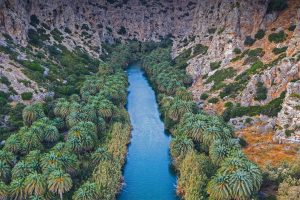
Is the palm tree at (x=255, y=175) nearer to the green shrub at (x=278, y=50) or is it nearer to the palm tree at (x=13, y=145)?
the palm tree at (x=13, y=145)

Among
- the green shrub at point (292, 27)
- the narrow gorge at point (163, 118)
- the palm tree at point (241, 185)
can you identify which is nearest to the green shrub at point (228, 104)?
the narrow gorge at point (163, 118)

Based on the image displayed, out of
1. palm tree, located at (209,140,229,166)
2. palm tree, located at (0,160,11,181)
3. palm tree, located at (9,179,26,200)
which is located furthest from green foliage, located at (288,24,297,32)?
palm tree, located at (9,179,26,200)

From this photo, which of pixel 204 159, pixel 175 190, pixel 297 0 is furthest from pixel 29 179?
pixel 297 0

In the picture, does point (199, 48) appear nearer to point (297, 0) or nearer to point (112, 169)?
point (297, 0)

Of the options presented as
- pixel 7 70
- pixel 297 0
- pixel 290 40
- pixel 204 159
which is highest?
pixel 297 0

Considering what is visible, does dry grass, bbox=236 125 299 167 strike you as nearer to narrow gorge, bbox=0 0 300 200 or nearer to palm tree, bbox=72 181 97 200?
narrow gorge, bbox=0 0 300 200

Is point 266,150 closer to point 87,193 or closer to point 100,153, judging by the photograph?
point 100,153

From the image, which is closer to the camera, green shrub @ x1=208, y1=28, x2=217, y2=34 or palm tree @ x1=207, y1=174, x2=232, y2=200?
palm tree @ x1=207, y1=174, x2=232, y2=200
